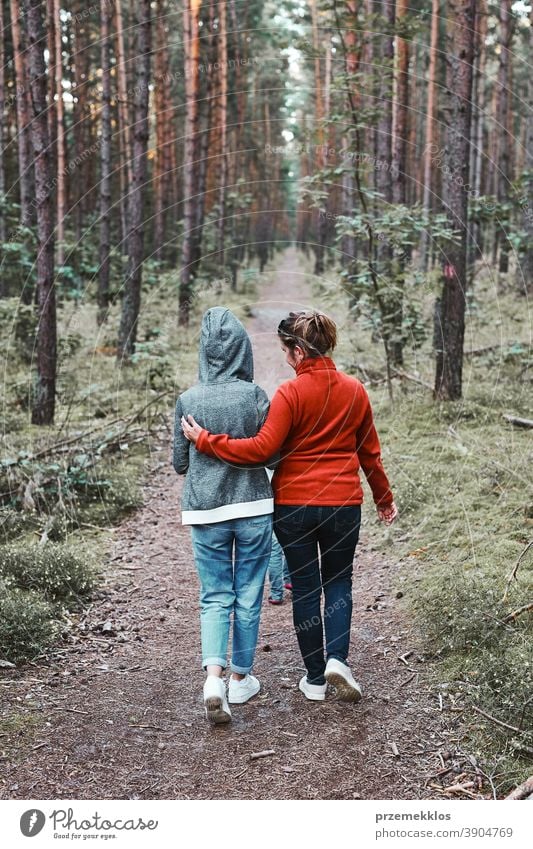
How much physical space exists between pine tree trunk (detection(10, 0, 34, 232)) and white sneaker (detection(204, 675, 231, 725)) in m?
10.1

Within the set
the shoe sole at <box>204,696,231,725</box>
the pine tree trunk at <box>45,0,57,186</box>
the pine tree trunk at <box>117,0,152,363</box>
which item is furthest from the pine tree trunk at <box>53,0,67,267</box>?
the shoe sole at <box>204,696,231,725</box>

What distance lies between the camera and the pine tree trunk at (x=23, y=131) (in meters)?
14.5

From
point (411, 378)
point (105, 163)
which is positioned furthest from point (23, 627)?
point (105, 163)

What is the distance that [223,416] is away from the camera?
13.0 ft

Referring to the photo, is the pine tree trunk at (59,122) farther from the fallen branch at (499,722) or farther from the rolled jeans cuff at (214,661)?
the fallen branch at (499,722)

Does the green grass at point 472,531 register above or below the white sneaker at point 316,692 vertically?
above

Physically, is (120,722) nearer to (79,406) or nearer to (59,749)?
(59,749)

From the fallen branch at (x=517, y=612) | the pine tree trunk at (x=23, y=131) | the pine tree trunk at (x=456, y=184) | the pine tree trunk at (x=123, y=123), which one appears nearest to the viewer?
the fallen branch at (x=517, y=612)

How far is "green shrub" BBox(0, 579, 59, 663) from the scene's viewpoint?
469 centimetres

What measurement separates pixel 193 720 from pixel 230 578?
2.46ft

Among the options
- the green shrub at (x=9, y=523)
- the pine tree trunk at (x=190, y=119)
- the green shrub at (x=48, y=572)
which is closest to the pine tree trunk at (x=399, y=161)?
the pine tree trunk at (x=190, y=119)

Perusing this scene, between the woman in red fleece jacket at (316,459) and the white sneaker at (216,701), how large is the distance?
0.53 m

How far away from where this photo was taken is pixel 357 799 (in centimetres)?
341
